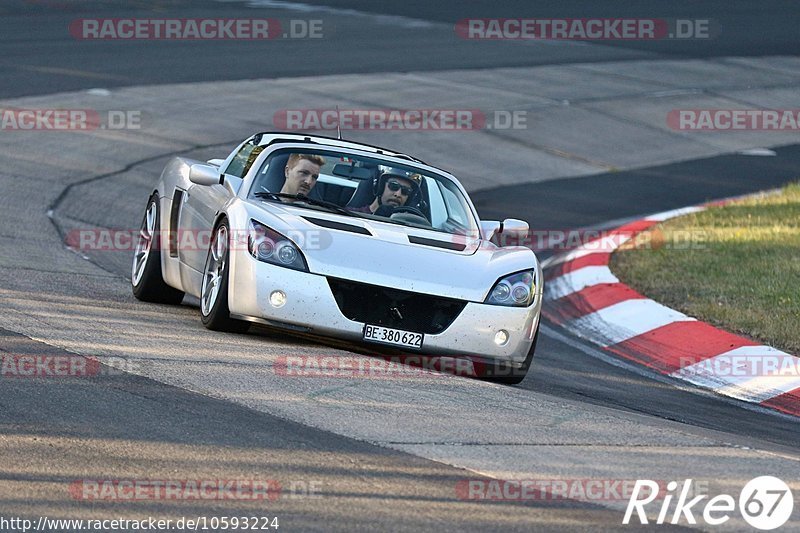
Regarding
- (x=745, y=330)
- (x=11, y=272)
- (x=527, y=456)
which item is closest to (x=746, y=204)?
(x=745, y=330)

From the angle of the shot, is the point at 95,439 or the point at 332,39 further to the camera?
the point at 332,39

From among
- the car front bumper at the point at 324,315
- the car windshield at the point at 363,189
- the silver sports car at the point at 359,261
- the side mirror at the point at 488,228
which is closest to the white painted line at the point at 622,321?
the side mirror at the point at 488,228

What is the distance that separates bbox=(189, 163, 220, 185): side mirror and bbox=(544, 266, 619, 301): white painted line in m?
3.89

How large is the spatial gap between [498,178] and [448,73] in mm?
6861

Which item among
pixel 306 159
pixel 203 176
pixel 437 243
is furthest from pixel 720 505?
pixel 203 176

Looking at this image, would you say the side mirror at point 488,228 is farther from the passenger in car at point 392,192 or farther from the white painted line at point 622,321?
the white painted line at point 622,321

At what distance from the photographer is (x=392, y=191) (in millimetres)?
9391

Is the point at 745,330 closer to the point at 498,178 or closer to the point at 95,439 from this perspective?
the point at 95,439

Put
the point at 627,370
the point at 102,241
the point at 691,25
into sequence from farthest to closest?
the point at 691,25, the point at 102,241, the point at 627,370

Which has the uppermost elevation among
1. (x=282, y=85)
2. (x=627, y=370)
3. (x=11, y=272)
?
(x=282, y=85)

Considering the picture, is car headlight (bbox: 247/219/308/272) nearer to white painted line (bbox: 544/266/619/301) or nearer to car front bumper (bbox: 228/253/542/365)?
car front bumper (bbox: 228/253/542/365)

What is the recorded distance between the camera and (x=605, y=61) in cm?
2803

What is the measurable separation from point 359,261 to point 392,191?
1.32 m

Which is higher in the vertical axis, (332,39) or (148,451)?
(332,39)
